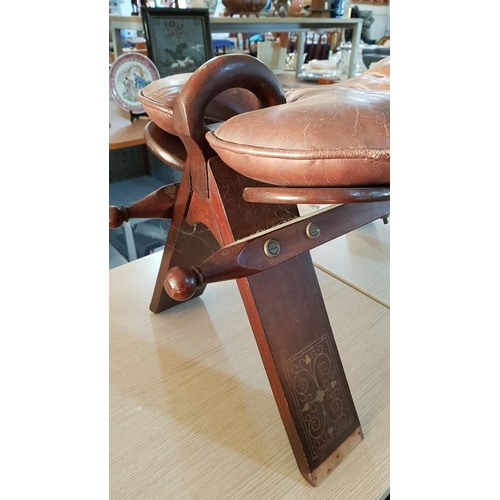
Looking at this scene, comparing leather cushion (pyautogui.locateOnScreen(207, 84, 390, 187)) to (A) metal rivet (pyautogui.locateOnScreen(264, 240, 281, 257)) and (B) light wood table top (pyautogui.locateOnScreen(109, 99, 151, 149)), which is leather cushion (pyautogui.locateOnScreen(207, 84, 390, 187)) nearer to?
(A) metal rivet (pyautogui.locateOnScreen(264, 240, 281, 257))

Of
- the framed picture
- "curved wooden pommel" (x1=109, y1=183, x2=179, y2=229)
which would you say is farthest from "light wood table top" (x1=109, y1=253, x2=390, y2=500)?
the framed picture

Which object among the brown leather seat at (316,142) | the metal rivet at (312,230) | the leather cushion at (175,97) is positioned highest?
the leather cushion at (175,97)

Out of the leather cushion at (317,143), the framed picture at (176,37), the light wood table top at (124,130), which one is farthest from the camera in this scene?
the framed picture at (176,37)

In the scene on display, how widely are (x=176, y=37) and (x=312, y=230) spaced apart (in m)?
1.13

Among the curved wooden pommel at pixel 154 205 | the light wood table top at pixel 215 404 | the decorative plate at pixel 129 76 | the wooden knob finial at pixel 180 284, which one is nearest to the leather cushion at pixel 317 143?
the wooden knob finial at pixel 180 284

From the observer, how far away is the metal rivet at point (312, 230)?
501 mm

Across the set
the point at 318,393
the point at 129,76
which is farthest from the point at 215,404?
the point at 129,76

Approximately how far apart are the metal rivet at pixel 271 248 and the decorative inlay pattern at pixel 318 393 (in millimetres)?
168

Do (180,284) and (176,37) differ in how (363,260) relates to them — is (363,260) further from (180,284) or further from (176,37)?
(176,37)

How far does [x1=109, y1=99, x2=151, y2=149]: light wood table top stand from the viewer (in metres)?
1.16

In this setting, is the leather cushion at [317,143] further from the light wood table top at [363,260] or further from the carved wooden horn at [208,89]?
the light wood table top at [363,260]

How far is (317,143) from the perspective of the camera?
15.3 inches

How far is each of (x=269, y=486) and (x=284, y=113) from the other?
20.3 inches

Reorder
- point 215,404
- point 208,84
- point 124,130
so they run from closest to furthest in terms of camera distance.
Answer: point 208,84 < point 215,404 < point 124,130
